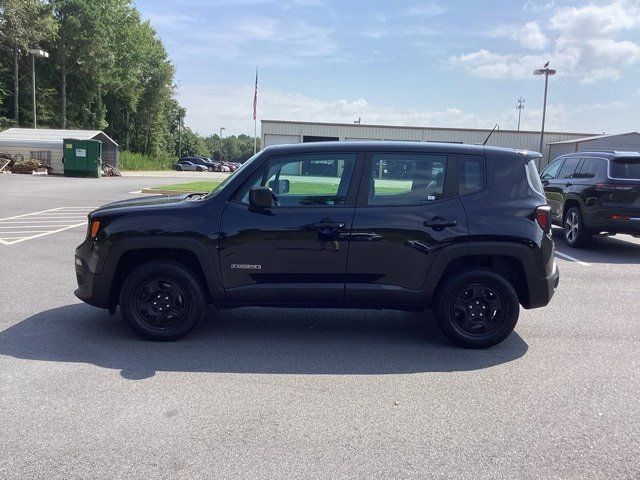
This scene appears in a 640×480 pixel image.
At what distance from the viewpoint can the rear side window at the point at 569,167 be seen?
1141cm

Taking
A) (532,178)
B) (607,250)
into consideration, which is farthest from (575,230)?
(532,178)

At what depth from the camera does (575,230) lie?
10977 millimetres

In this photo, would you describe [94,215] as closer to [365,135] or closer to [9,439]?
[9,439]

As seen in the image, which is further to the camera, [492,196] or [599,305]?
[599,305]

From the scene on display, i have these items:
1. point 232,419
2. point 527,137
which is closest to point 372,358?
point 232,419

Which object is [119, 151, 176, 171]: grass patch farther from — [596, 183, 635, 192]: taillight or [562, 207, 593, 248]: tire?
[596, 183, 635, 192]: taillight

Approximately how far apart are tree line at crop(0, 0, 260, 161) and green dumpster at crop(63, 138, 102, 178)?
17.9 m

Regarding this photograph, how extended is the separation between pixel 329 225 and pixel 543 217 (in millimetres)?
1932

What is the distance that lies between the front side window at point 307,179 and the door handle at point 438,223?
76cm

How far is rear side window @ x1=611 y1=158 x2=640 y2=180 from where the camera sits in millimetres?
10117

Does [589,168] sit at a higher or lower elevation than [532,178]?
higher

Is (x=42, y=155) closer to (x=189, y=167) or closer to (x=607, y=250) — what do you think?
(x=189, y=167)

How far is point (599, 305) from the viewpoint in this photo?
22.0 ft

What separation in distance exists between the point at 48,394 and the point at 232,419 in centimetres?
137
